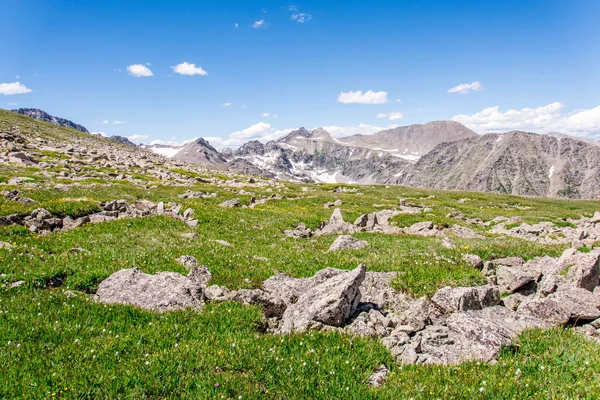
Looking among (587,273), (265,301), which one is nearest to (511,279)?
(587,273)

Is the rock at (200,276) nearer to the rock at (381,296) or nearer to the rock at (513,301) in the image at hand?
the rock at (381,296)

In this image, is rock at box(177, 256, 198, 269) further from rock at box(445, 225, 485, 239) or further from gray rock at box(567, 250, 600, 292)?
rock at box(445, 225, 485, 239)

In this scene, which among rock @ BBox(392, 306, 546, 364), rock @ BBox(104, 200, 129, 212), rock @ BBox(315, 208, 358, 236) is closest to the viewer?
rock @ BBox(392, 306, 546, 364)

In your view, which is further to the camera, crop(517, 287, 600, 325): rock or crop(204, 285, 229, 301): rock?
crop(204, 285, 229, 301): rock

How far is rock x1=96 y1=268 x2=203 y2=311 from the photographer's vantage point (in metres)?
10.0

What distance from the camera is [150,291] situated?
34.5 ft

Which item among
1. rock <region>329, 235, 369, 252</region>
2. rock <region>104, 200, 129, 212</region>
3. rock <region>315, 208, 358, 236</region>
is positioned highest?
rock <region>104, 200, 129, 212</region>

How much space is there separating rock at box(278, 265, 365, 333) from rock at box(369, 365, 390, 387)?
1948mm

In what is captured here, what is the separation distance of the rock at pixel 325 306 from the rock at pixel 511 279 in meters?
5.68

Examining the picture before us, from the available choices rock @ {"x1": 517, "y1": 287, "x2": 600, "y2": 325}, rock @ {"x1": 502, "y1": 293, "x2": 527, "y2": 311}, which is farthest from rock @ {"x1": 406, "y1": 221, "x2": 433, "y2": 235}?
rock @ {"x1": 517, "y1": 287, "x2": 600, "y2": 325}

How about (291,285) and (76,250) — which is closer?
(291,285)

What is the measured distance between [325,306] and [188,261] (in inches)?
277

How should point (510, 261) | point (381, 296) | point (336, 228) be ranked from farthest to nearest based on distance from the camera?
1. point (336, 228)
2. point (510, 261)
3. point (381, 296)

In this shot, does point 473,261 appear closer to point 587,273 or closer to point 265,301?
point 587,273
